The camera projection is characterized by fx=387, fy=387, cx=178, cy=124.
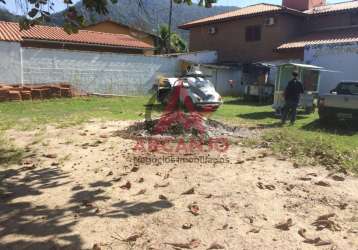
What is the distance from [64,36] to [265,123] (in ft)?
59.4

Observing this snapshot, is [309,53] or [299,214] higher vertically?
[309,53]

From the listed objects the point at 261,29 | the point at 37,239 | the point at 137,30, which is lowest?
the point at 37,239

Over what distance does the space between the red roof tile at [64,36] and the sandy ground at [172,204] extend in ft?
54.3

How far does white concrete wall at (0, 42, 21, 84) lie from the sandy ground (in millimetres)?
12588

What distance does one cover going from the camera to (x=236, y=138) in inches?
386

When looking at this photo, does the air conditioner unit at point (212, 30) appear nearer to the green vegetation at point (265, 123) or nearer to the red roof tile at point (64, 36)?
the red roof tile at point (64, 36)

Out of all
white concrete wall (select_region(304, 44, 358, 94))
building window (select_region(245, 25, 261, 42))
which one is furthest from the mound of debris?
building window (select_region(245, 25, 261, 42))

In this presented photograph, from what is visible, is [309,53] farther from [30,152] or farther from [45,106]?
[30,152]

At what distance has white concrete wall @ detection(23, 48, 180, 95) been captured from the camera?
19.8 m

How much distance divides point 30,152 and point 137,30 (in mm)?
3517

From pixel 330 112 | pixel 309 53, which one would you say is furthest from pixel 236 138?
pixel 309 53

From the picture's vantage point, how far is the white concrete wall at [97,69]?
1984 cm

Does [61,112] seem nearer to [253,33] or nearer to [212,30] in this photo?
[253,33]

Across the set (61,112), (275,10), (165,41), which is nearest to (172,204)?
(61,112)
